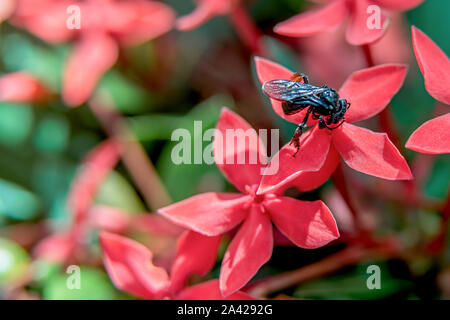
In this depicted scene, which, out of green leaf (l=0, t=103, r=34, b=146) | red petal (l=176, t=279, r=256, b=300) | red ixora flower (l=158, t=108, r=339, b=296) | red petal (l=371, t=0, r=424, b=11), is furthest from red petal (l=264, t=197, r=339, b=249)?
green leaf (l=0, t=103, r=34, b=146)

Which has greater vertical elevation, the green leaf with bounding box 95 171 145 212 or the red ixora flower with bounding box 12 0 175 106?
the red ixora flower with bounding box 12 0 175 106

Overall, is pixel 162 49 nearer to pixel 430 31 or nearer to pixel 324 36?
pixel 324 36

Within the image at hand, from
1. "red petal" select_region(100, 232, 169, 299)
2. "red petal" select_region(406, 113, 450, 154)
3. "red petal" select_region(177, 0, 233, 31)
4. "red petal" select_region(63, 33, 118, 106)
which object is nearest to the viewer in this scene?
"red petal" select_region(406, 113, 450, 154)

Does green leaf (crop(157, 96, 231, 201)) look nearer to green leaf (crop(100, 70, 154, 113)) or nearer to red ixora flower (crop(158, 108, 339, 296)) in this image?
green leaf (crop(100, 70, 154, 113))

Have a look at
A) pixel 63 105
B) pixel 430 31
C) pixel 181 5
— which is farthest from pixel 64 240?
pixel 430 31

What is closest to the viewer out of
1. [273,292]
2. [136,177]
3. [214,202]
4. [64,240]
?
[214,202]
